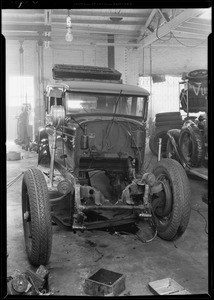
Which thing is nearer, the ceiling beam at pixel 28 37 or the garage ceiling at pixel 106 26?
the garage ceiling at pixel 106 26

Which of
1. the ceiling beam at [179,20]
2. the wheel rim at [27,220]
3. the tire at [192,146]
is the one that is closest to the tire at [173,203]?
the wheel rim at [27,220]

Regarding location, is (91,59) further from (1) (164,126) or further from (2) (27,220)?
(2) (27,220)

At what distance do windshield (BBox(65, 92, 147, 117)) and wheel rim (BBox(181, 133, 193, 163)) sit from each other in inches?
113

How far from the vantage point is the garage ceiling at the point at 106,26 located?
10617mm

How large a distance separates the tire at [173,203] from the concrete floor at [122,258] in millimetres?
194

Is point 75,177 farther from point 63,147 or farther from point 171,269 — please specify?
point 171,269

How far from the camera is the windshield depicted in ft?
15.4

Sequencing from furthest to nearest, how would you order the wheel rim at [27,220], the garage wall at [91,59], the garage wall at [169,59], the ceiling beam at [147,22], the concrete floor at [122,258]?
the garage wall at [169,59]
the garage wall at [91,59]
the ceiling beam at [147,22]
the wheel rim at [27,220]
the concrete floor at [122,258]

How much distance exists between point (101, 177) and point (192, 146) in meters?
3.22

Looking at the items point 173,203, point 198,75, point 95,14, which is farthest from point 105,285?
point 95,14

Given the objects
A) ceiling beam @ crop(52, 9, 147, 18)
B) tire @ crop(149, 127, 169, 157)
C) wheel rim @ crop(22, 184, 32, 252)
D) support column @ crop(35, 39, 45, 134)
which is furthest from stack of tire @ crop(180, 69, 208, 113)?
support column @ crop(35, 39, 45, 134)

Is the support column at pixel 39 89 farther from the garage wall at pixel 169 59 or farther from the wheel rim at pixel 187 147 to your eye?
the wheel rim at pixel 187 147

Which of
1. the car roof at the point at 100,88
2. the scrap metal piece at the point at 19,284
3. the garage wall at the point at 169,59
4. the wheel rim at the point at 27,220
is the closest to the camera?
the scrap metal piece at the point at 19,284

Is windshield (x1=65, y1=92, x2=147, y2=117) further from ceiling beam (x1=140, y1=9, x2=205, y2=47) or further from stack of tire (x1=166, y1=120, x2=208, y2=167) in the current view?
ceiling beam (x1=140, y1=9, x2=205, y2=47)
